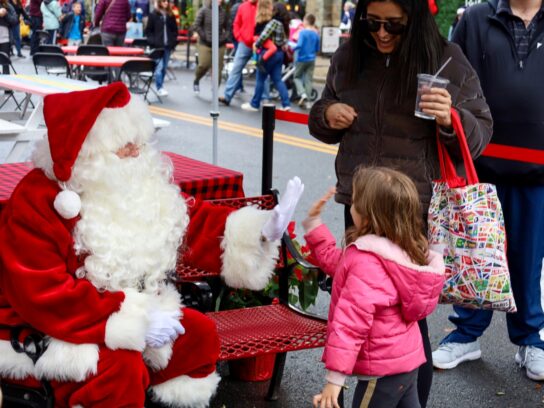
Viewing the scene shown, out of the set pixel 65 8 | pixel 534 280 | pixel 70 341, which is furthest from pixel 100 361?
pixel 65 8

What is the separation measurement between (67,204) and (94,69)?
39.4 ft

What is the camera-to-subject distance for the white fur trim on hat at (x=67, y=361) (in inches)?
111

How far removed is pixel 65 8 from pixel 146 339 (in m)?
26.3

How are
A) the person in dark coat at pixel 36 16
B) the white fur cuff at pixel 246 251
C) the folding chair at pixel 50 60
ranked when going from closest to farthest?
the white fur cuff at pixel 246 251 → the folding chair at pixel 50 60 → the person in dark coat at pixel 36 16

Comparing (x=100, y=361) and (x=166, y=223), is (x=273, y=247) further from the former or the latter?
(x=100, y=361)

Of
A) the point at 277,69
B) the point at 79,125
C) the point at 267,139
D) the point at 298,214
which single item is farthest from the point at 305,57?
the point at 79,125

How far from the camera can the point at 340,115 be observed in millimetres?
3326

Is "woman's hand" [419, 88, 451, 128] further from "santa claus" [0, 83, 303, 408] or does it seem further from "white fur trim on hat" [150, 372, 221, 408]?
"white fur trim on hat" [150, 372, 221, 408]

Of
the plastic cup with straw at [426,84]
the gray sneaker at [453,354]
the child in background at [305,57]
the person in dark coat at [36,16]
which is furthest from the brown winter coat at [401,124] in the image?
the person in dark coat at [36,16]

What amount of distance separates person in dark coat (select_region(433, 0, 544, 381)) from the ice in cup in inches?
37.4

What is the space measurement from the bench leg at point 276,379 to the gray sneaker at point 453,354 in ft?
3.13

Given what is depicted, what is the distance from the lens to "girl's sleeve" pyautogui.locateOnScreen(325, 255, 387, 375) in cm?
270

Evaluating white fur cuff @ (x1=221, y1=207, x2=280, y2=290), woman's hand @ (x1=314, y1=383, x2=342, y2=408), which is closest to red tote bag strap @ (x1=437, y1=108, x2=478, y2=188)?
white fur cuff @ (x1=221, y1=207, x2=280, y2=290)

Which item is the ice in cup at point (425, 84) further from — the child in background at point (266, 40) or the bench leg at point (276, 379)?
the child in background at point (266, 40)
